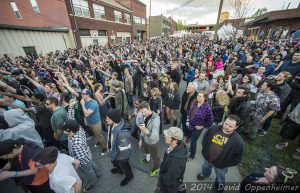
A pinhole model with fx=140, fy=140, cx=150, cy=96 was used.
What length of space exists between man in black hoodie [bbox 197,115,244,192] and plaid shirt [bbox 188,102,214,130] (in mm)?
568

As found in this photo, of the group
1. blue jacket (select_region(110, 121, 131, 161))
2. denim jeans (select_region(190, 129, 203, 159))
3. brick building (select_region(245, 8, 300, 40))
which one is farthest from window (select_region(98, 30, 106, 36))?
brick building (select_region(245, 8, 300, 40))

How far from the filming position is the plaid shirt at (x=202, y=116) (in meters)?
3.39

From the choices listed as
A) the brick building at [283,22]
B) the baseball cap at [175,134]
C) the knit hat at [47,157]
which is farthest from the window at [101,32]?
the brick building at [283,22]

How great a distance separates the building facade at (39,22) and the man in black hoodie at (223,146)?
19056 millimetres

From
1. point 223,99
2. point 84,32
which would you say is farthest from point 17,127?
point 84,32

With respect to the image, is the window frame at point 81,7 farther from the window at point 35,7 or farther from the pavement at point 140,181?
the pavement at point 140,181

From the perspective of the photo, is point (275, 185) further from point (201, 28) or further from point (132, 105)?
point (201, 28)

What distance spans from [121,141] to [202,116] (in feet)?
6.53

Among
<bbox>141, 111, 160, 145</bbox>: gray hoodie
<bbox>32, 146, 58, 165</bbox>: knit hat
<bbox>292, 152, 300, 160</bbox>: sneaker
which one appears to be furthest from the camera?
<bbox>292, 152, 300, 160</bbox>: sneaker

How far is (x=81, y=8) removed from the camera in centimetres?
2031

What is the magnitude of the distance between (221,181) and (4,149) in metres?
4.06

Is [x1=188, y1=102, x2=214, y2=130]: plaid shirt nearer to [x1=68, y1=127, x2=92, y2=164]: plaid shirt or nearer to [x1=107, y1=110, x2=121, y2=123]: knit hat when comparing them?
[x1=107, y1=110, x2=121, y2=123]: knit hat

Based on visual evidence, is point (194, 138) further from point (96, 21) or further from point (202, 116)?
point (96, 21)

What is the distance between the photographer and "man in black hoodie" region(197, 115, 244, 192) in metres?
2.58
